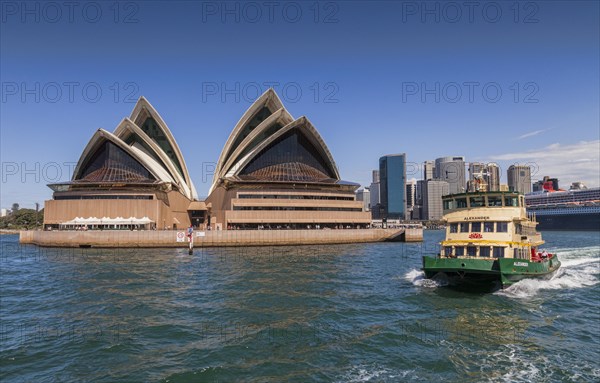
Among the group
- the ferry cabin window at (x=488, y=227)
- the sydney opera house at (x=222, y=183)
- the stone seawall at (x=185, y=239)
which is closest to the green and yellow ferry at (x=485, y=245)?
the ferry cabin window at (x=488, y=227)

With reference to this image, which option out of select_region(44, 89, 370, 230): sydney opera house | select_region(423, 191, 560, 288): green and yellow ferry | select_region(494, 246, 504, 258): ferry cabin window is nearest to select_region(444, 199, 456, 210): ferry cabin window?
select_region(423, 191, 560, 288): green and yellow ferry

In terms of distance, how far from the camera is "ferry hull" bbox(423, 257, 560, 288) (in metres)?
21.2

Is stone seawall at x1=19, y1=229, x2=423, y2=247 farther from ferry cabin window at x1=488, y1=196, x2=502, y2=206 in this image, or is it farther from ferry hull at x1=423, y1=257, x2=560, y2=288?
ferry cabin window at x1=488, y1=196, x2=502, y2=206

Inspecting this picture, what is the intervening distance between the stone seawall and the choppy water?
30.3m

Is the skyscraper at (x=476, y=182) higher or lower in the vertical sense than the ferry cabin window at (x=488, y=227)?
higher

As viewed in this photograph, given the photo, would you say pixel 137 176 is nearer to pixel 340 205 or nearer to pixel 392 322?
pixel 340 205

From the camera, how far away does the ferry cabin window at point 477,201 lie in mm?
23594

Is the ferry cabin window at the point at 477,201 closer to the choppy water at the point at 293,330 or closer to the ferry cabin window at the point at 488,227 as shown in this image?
the ferry cabin window at the point at 488,227

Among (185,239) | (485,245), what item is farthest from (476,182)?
(185,239)

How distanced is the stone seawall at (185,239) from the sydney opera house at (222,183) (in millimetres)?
4474

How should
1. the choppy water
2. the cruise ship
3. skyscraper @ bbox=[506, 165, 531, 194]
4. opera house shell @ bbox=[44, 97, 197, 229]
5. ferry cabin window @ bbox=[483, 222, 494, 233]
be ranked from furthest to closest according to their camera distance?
skyscraper @ bbox=[506, 165, 531, 194], the cruise ship, opera house shell @ bbox=[44, 97, 197, 229], ferry cabin window @ bbox=[483, 222, 494, 233], the choppy water

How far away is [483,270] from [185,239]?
4493 centimetres

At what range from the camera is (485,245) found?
2255cm

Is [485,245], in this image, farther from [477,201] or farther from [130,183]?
[130,183]
